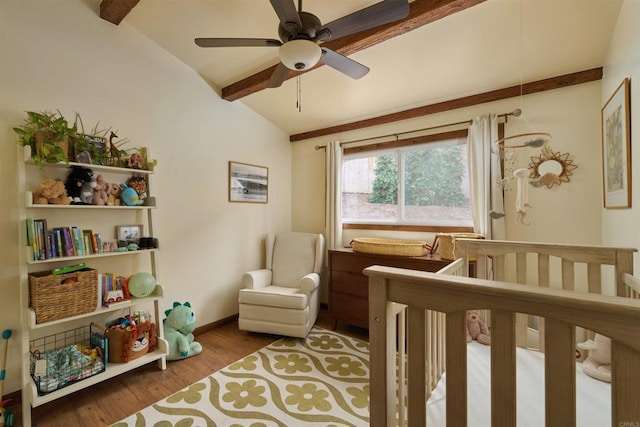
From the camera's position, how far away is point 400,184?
3057 mm

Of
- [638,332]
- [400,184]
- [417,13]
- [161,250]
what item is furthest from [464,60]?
[161,250]

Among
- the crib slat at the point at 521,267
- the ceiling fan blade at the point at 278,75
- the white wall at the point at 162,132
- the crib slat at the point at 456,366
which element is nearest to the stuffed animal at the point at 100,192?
the white wall at the point at 162,132

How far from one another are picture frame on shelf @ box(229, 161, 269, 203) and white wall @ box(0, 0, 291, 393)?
0.26ft

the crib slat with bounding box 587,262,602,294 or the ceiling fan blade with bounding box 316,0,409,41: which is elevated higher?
the ceiling fan blade with bounding box 316,0,409,41

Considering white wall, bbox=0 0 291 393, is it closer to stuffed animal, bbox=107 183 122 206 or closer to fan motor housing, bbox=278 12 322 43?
stuffed animal, bbox=107 183 122 206

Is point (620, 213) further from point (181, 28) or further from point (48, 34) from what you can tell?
point (48, 34)

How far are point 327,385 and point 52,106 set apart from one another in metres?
2.82

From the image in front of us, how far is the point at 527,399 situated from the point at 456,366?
0.64 meters

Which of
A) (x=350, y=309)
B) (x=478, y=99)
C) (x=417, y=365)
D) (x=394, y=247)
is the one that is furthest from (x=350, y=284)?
(x=478, y=99)

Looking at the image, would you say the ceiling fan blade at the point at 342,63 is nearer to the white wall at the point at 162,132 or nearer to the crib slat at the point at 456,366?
the crib slat at the point at 456,366

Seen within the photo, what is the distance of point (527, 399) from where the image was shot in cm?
109

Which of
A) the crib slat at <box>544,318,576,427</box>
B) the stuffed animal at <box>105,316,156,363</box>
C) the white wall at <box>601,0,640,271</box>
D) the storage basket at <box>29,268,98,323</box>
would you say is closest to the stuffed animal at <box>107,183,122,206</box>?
the storage basket at <box>29,268,98,323</box>

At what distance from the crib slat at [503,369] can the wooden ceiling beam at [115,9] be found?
109 inches

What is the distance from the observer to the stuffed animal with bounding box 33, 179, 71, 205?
5.75 ft
